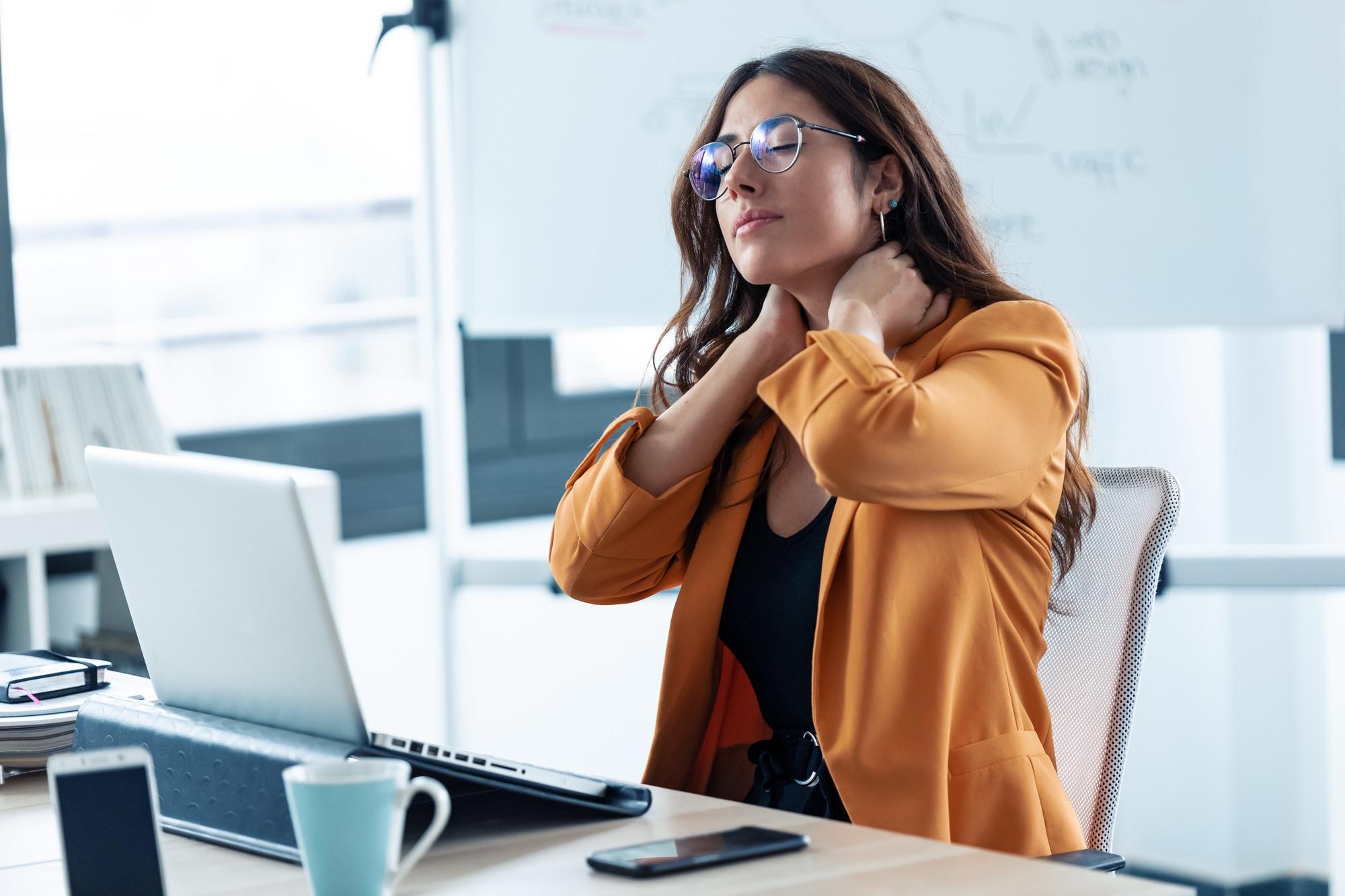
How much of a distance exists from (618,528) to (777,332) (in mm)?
279

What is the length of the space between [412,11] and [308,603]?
5.25ft

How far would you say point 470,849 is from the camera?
1.04 metres

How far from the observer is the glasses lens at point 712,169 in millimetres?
1603

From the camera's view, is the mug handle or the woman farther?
the woman

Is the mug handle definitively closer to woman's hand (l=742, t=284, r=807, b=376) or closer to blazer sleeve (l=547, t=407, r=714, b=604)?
blazer sleeve (l=547, t=407, r=714, b=604)

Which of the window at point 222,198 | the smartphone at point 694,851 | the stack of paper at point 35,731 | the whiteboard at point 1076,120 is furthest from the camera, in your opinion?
the window at point 222,198

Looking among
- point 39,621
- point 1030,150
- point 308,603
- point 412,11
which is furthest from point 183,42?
point 308,603

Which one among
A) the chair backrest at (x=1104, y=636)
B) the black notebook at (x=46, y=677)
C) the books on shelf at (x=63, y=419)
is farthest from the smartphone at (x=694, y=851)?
the books on shelf at (x=63, y=419)

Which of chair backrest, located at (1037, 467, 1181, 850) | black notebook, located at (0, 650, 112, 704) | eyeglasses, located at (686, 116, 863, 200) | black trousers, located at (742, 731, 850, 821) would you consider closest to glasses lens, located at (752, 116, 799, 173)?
eyeglasses, located at (686, 116, 863, 200)

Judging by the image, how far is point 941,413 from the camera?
1340mm

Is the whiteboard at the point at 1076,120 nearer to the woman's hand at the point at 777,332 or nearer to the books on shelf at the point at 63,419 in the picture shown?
the woman's hand at the point at 777,332

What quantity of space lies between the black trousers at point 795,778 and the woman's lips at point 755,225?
0.53 metres

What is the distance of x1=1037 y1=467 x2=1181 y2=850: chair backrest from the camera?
1.43 m

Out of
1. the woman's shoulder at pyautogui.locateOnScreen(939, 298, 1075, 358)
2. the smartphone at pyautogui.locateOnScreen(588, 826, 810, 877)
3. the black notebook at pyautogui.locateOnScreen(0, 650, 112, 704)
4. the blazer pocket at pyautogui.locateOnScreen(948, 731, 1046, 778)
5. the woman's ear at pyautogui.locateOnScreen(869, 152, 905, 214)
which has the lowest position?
the blazer pocket at pyautogui.locateOnScreen(948, 731, 1046, 778)
